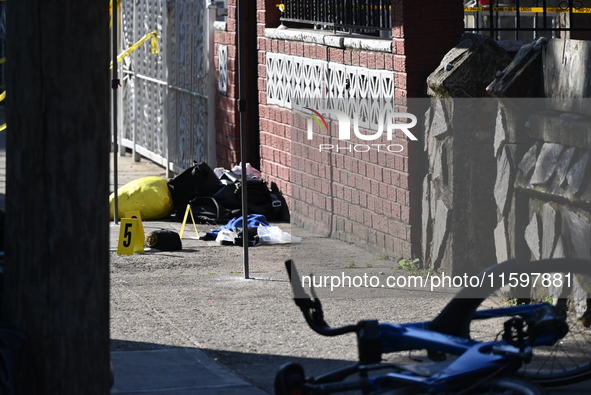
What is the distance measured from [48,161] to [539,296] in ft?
12.8

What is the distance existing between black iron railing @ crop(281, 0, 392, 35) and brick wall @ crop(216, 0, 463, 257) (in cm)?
25

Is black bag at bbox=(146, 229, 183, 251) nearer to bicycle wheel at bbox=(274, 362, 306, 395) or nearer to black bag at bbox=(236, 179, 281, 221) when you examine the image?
black bag at bbox=(236, 179, 281, 221)

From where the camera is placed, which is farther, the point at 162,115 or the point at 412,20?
the point at 162,115

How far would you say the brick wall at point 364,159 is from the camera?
880cm

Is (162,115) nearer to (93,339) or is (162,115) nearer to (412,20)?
(412,20)

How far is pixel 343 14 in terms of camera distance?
34.4 ft

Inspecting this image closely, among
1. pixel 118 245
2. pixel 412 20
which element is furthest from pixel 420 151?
pixel 118 245

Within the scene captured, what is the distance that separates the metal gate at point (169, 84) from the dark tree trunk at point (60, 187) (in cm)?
920

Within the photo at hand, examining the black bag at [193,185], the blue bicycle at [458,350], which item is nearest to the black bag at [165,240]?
the black bag at [193,185]

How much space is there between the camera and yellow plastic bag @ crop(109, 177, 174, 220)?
1197 cm

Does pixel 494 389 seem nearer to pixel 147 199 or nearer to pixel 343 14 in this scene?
pixel 343 14

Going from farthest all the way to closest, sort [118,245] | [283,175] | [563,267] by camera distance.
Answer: [283,175]
[118,245]
[563,267]

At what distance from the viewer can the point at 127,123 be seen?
17.9m

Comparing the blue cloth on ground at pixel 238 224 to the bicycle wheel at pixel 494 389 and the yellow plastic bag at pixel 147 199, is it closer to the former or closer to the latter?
the yellow plastic bag at pixel 147 199
